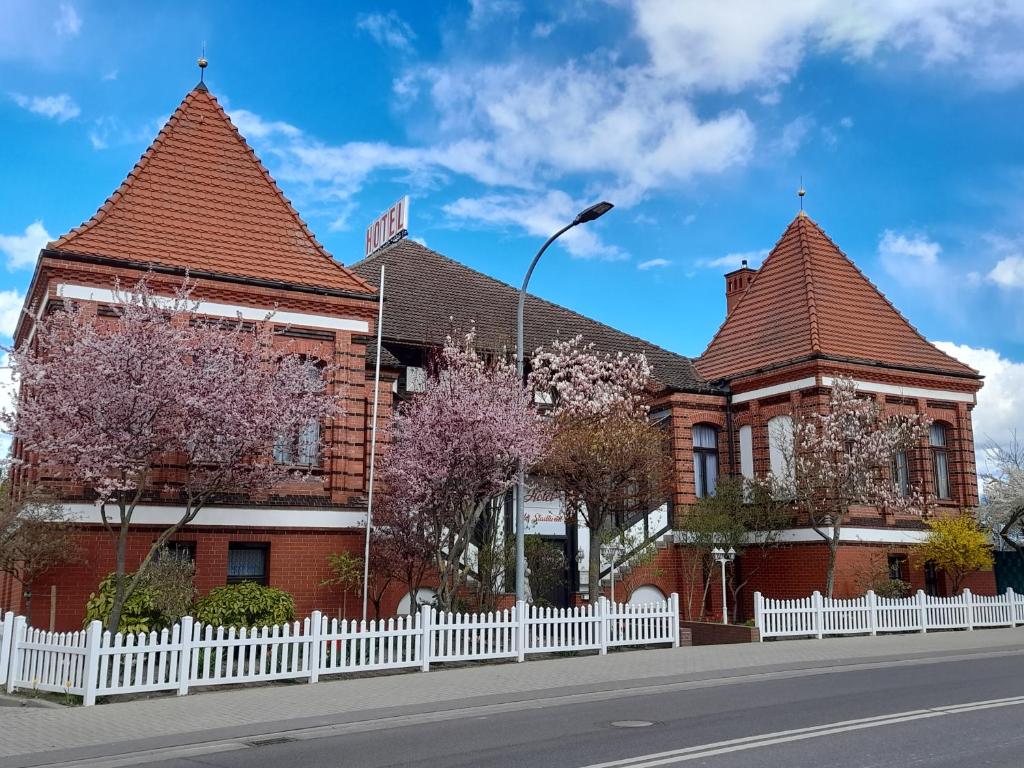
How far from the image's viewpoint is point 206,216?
2289 centimetres

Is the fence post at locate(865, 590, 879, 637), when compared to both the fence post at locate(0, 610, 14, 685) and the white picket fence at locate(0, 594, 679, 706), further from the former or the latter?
the fence post at locate(0, 610, 14, 685)

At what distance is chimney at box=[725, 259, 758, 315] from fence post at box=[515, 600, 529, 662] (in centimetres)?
2134

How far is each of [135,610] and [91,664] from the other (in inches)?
141

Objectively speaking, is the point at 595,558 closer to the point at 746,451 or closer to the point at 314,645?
the point at 314,645

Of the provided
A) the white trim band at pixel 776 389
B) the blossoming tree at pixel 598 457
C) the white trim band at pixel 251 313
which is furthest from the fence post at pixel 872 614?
the white trim band at pixel 251 313

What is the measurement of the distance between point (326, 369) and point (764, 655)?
1018 cm

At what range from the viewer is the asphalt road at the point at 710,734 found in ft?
29.8

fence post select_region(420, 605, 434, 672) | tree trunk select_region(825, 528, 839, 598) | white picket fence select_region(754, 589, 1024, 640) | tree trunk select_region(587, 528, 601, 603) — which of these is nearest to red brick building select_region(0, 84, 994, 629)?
tree trunk select_region(825, 528, 839, 598)

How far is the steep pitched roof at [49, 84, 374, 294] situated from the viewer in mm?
21766

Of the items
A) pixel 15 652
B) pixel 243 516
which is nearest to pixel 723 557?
pixel 243 516

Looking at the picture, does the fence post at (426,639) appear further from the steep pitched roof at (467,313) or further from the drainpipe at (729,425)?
the drainpipe at (729,425)

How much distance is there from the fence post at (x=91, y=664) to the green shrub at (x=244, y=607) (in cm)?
370

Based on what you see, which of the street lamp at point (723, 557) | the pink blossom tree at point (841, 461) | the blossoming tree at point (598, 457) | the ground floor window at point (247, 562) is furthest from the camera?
the street lamp at point (723, 557)

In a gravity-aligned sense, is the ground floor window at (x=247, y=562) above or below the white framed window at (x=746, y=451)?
below
